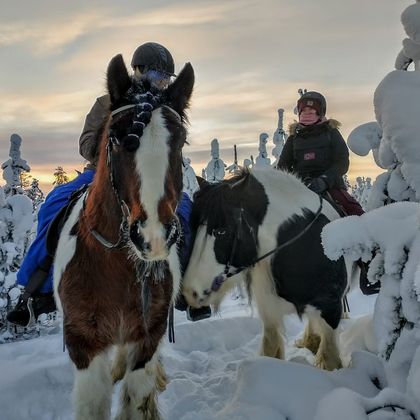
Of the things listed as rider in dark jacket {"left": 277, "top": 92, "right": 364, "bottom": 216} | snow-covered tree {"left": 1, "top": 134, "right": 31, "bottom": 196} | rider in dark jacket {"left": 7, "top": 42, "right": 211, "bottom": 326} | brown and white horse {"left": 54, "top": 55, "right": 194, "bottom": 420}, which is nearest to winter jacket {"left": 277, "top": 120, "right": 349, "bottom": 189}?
rider in dark jacket {"left": 277, "top": 92, "right": 364, "bottom": 216}

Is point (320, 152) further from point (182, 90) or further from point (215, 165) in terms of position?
point (215, 165)

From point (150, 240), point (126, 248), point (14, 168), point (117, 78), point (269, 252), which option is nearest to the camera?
point (150, 240)

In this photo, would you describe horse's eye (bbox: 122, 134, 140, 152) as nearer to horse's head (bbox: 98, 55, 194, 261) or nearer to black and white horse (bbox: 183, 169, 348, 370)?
horse's head (bbox: 98, 55, 194, 261)

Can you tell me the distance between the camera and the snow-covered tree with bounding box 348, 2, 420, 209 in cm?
282

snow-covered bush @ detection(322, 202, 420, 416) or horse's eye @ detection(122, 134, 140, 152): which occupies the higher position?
horse's eye @ detection(122, 134, 140, 152)

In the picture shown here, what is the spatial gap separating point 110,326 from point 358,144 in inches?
91.1

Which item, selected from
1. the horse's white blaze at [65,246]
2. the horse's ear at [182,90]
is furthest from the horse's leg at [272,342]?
the horse's ear at [182,90]

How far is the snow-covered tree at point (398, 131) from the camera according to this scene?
2.82 m

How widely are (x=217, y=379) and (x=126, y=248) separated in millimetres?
2830

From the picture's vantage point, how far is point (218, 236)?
4793 millimetres

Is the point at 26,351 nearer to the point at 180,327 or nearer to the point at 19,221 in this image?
the point at 180,327

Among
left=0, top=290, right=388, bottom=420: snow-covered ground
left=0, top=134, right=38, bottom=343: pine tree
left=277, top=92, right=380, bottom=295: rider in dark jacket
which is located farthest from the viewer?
left=0, top=134, right=38, bottom=343: pine tree

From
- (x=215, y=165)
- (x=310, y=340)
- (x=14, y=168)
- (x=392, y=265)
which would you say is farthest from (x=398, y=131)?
(x=215, y=165)

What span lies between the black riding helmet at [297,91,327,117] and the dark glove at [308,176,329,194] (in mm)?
1201
